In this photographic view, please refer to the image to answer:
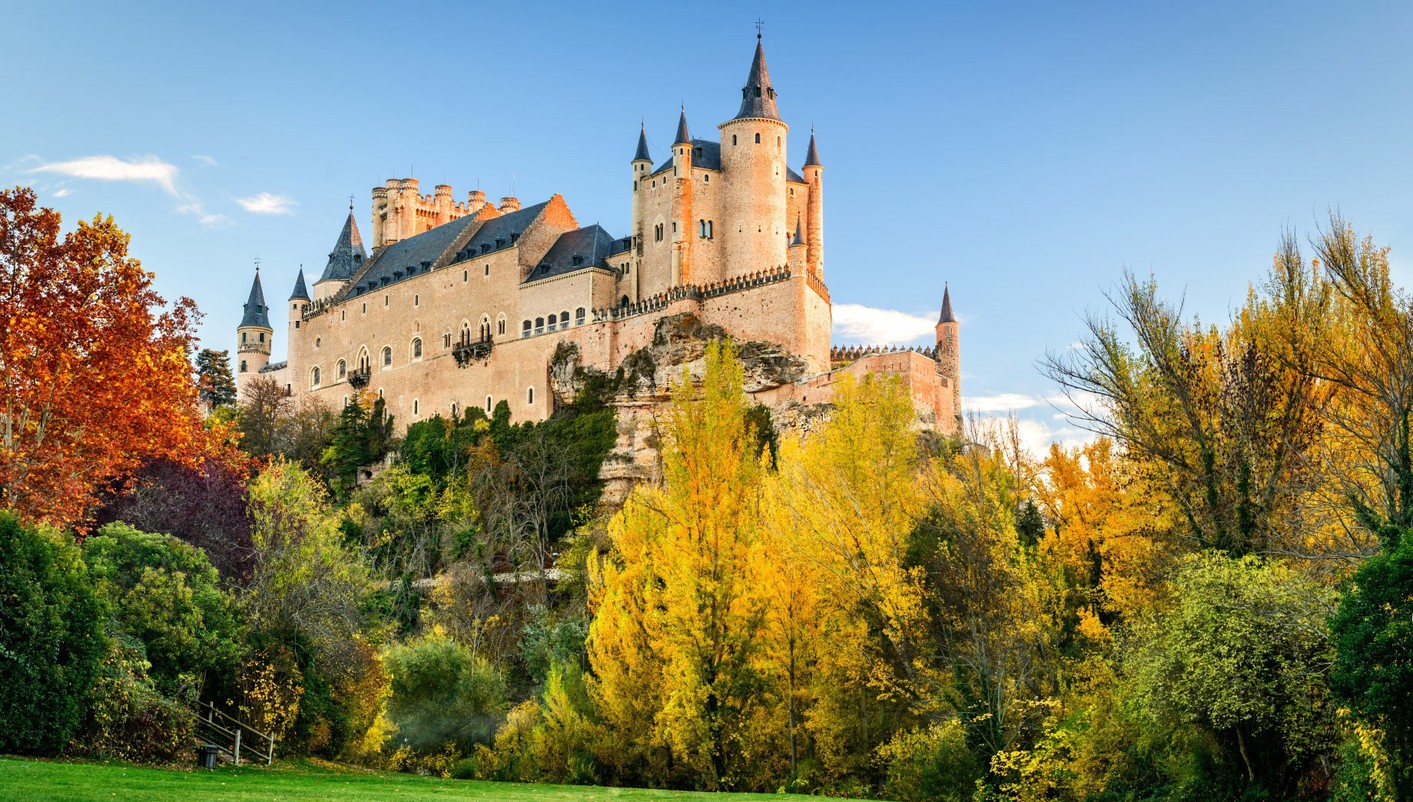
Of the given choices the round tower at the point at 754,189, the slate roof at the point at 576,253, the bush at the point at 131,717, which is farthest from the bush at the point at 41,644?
the slate roof at the point at 576,253

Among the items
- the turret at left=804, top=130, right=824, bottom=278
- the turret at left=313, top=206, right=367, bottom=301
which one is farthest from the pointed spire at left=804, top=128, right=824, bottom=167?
the turret at left=313, top=206, right=367, bottom=301

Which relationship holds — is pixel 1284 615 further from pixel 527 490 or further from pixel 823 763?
pixel 527 490

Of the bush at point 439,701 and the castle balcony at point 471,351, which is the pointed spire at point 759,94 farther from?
the bush at point 439,701

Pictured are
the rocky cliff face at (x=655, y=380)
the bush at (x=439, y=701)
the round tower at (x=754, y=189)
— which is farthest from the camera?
the round tower at (x=754, y=189)

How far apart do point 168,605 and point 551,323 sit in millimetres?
43909

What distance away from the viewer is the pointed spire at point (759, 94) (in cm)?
6291

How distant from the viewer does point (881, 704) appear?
26734 mm

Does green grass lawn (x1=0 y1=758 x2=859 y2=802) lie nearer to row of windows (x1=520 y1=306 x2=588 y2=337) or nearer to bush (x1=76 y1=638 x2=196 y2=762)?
bush (x1=76 y1=638 x2=196 y2=762)

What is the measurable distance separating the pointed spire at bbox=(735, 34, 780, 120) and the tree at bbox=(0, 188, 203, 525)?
39.7 metres

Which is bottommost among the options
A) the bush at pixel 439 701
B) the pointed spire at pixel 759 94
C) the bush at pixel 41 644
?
the bush at pixel 439 701

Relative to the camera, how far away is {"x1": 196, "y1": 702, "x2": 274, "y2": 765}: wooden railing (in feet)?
80.9

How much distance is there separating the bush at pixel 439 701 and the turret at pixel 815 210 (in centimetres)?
3242

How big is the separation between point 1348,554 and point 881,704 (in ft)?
31.5

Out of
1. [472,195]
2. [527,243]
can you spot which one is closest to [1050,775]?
[527,243]
